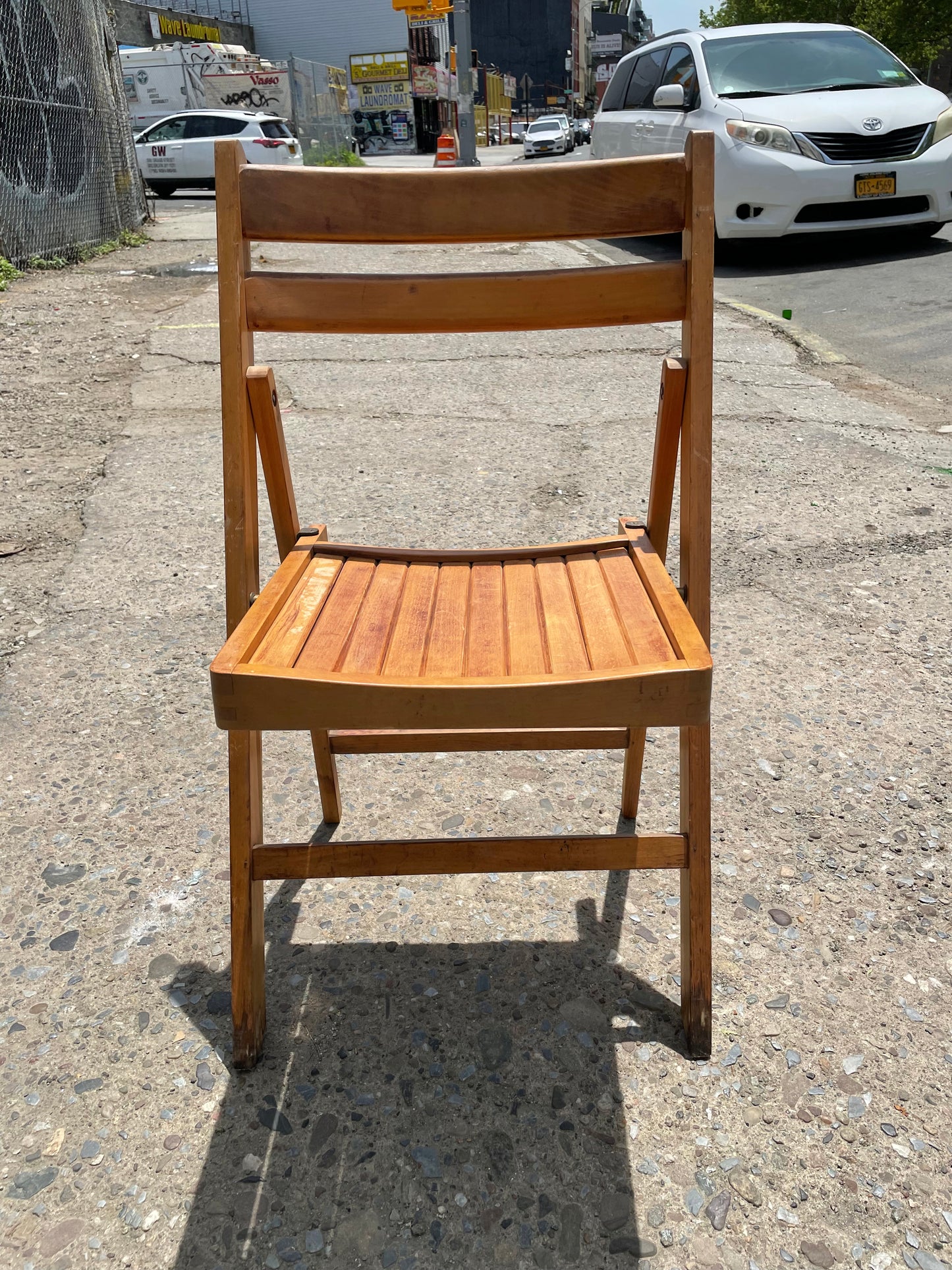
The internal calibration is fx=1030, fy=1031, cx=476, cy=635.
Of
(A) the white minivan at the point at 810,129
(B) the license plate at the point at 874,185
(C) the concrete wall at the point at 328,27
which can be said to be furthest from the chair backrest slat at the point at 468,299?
(C) the concrete wall at the point at 328,27

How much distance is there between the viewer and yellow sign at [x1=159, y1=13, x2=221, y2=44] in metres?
34.7

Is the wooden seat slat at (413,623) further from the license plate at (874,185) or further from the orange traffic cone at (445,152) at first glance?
the orange traffic cone at (445,152)

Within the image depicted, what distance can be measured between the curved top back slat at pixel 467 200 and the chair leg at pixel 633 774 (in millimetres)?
810

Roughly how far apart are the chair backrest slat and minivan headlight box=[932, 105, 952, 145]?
273 inches

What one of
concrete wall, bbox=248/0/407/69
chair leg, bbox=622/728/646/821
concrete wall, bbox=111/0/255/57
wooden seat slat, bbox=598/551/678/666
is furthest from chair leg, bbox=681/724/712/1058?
concrete wall, bbox=248/0/407/69

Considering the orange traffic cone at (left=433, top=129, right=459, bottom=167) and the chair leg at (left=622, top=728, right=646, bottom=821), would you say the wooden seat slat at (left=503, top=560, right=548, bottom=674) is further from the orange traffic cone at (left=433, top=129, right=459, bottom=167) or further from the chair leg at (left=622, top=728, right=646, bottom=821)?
the orange traffic cone at (left=433, top=129, right=459, bottom=167)

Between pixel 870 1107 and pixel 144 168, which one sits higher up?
pixel 144 168

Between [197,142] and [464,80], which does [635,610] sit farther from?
[464,80]

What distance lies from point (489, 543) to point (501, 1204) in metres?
2.11

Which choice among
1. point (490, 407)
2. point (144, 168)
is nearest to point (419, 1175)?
point (490, 407)

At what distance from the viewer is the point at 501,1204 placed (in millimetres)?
1268

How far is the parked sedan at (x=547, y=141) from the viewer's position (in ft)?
109

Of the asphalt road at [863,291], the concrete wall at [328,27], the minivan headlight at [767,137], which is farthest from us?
the concrete wall at [328,27]

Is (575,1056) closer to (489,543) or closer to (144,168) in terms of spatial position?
(489,543)
